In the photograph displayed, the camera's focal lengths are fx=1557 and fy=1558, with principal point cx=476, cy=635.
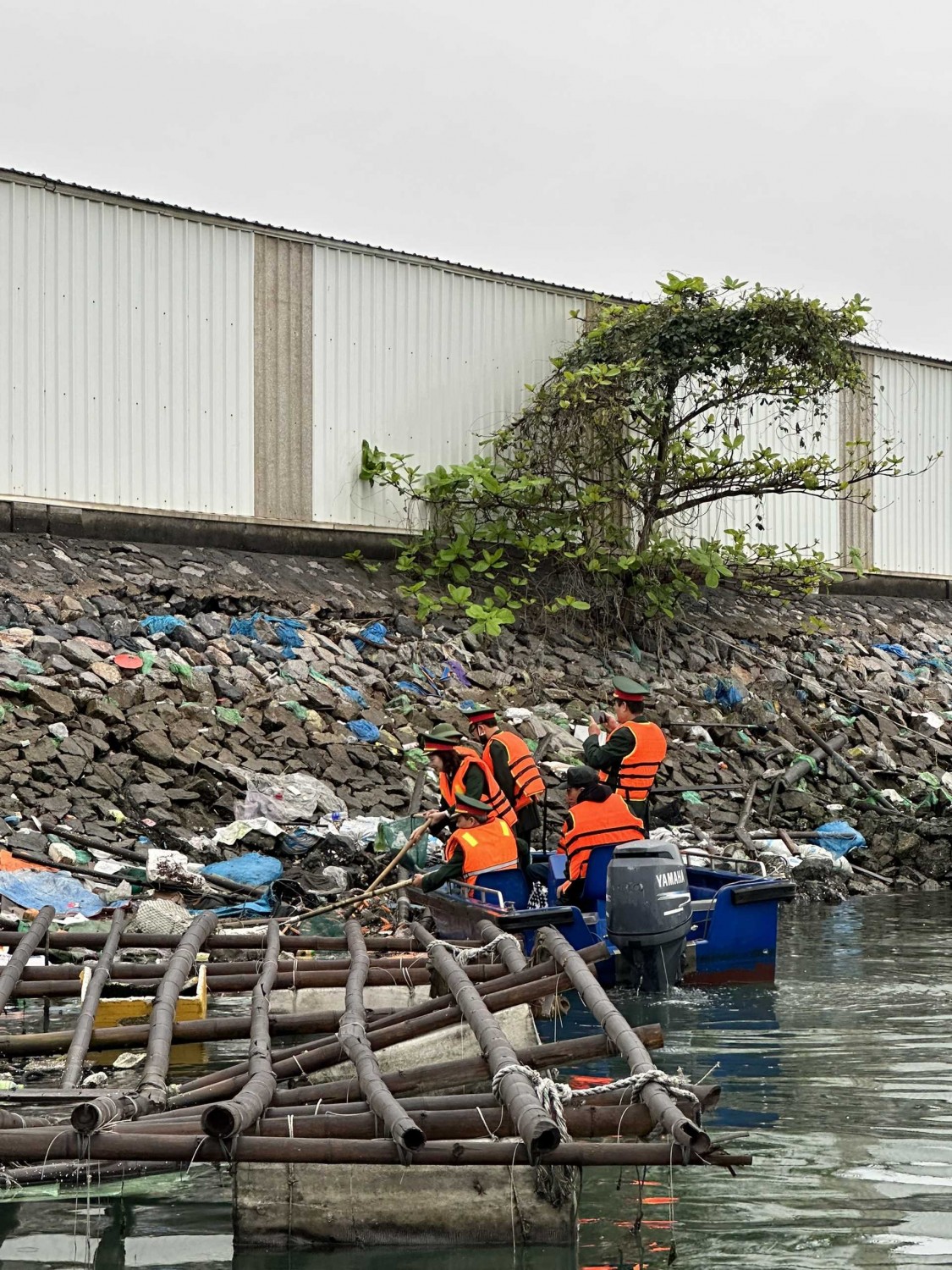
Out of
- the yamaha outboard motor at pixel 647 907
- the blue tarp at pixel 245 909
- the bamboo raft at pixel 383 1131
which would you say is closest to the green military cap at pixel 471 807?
the yamaha outboard motor at pixel 647 907

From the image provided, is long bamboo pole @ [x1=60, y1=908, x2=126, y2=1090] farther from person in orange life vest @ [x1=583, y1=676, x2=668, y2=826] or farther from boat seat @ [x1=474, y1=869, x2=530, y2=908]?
person in orange life vest @ [x1=583, y1=676, x2=668, y2=826]

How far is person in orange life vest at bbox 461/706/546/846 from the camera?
10820 mm

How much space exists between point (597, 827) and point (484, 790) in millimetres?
807

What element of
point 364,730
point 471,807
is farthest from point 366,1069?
point 364,730

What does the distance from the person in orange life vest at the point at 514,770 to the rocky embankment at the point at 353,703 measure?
3.06 meters

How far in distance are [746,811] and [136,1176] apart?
1090 cm

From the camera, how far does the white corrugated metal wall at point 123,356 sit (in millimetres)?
17172

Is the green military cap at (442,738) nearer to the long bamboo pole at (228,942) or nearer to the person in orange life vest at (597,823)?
the person in orange life vest at (597,823)

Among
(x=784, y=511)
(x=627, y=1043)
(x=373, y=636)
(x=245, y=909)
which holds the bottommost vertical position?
(x=245, y=909)

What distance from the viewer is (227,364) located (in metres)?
18.6

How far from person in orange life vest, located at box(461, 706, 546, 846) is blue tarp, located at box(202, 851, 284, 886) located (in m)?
2.33

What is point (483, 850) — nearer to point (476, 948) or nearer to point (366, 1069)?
point (476, 948)

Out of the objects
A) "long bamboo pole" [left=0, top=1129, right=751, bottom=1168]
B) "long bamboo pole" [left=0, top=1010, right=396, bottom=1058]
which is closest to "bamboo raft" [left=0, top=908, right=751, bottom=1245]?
"long bamboo pole" [left=0, top=1129, right=751, bottom=1168]

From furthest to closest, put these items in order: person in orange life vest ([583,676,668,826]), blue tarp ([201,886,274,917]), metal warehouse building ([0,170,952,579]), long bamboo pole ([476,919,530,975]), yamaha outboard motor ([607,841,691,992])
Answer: metal warehouse building ([0,170,952,579]) < blue tarp ([201,886,274,917]) < person in orange life vest ([583,676,668,826]) < yamaha outboard motor ([607,841,691,992]) < long bamboo pole ([476,919,530,975])
